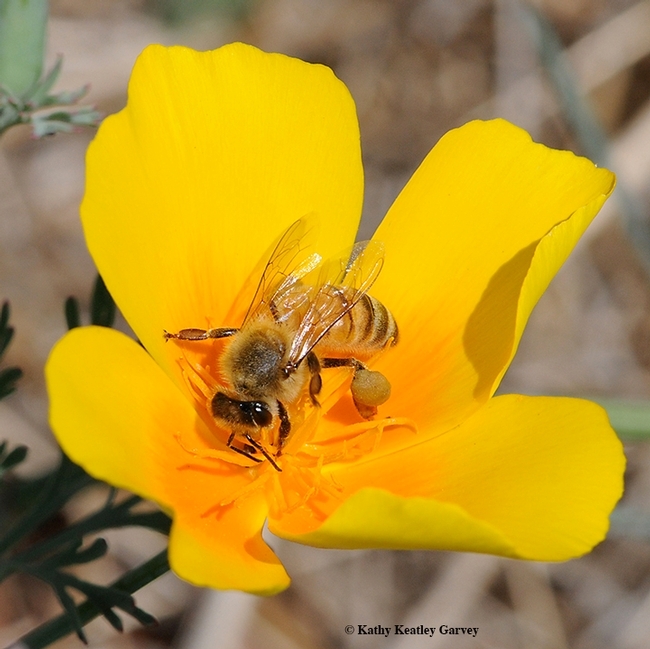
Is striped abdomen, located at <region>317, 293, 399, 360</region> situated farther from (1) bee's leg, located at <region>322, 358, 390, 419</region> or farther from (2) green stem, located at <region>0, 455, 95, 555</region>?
(2) green stem, located at <region>0, 455, 95, 555</region>

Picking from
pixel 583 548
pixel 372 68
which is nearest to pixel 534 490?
pixel 583 548

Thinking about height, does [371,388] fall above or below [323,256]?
below

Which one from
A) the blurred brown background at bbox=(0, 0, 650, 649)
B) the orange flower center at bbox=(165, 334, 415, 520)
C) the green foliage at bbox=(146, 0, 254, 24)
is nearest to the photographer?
the orange flower center at bbox=(165, 334, 415, 520)

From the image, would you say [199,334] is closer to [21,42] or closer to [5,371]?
[5,371]

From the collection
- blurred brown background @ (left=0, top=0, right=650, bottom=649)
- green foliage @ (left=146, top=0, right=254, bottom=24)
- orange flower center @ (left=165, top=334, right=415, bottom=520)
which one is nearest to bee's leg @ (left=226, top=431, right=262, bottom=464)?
orange flower center @ (left=165, top=334, right=415, bottom=520)

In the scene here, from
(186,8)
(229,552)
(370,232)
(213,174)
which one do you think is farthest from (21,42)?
(186,8)

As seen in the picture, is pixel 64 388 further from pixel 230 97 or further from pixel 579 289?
pixel 579 289
